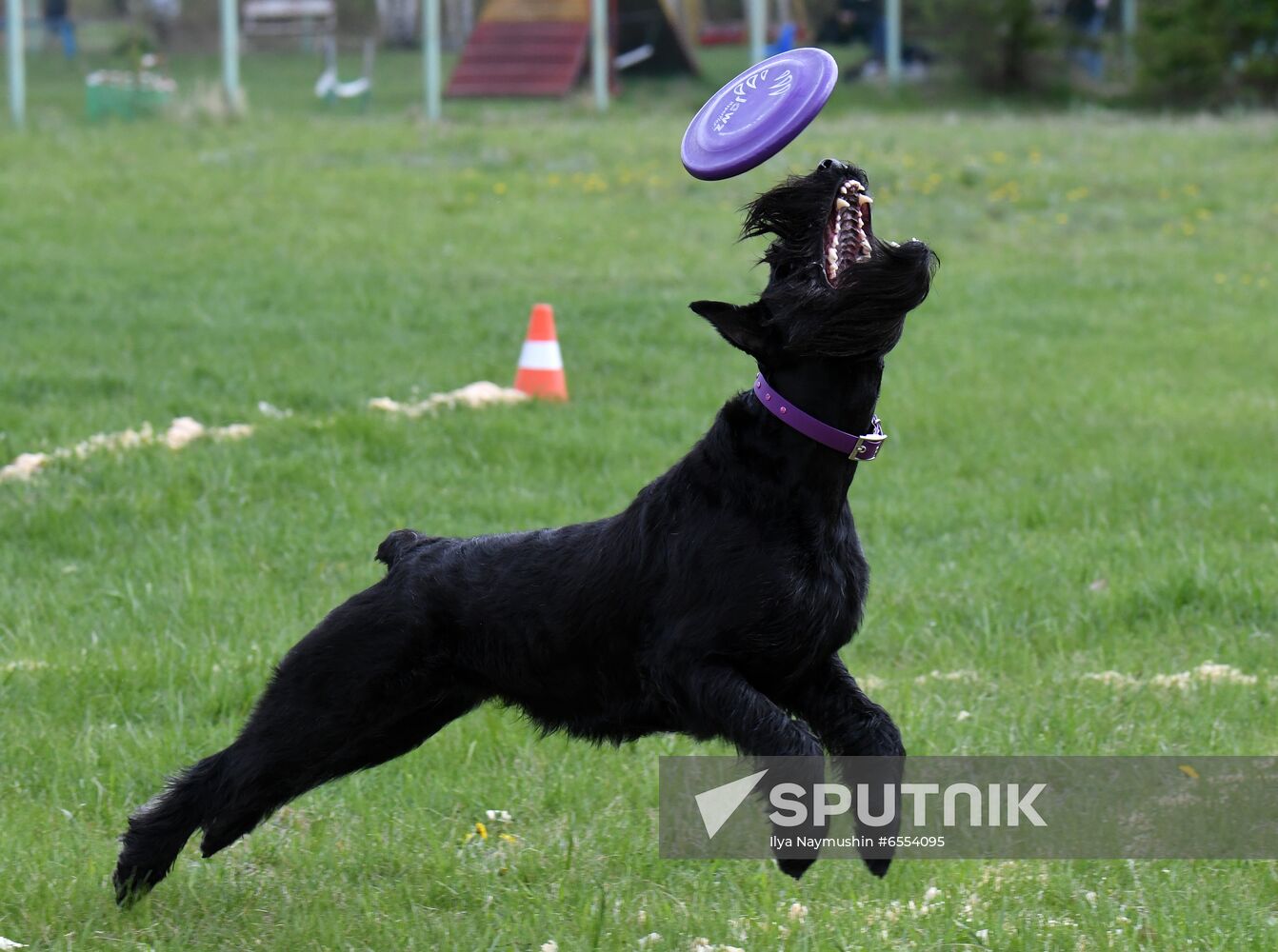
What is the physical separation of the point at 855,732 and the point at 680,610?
0.54 metres

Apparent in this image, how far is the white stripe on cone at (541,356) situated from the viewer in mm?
10727

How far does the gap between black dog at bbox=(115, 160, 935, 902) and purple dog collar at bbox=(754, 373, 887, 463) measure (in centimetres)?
3

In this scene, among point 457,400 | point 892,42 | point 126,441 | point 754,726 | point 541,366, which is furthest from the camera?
point 892,42

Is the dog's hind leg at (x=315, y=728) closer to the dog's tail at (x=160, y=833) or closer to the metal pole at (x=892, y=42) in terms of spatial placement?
the dog's tail at (x=160, y=833)

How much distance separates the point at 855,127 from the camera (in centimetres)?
2455

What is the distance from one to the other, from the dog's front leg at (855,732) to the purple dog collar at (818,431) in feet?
1.84

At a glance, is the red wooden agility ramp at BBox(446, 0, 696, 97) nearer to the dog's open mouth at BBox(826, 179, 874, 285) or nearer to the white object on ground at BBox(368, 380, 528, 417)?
the white object on ground at BBox(368, 380, 528, 417)

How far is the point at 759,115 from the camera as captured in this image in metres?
4.47

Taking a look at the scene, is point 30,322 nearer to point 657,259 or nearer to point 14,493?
point 14,493

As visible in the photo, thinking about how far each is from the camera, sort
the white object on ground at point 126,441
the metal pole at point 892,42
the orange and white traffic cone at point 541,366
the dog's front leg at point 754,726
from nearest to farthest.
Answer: the dog's front leg at point 754,726 → the white object on ground at point 126,441 → the orange and white traffic cone at point 541,366 → the metal pole at point 892,42

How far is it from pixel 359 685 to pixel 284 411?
6.28 meters

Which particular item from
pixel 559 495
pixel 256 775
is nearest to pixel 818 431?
pixel 256 775

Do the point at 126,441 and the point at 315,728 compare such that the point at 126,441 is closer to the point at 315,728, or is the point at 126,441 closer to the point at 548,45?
the point at 315,728

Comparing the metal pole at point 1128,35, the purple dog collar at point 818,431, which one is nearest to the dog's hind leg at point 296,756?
the purple dog collar at point 818,431
